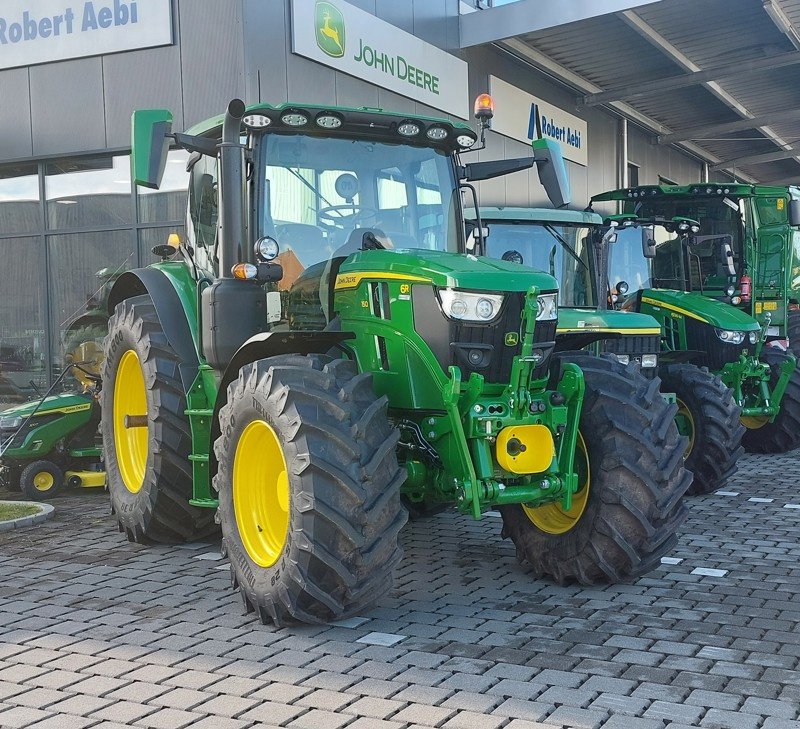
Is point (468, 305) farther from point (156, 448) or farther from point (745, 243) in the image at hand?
point (745, 243)

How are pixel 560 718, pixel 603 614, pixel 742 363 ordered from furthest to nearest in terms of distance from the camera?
pixel 742 363
pixel 603 614
pixel 560 718

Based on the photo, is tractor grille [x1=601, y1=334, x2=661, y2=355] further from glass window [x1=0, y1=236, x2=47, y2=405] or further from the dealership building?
glass window [x1=0, y1=236, x2=47, y2=405]

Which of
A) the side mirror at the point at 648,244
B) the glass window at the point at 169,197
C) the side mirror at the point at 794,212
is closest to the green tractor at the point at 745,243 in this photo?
the side mirror at the point at 794,212

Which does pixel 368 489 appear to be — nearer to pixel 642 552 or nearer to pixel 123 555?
pixel 642 552

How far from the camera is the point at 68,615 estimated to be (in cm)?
503

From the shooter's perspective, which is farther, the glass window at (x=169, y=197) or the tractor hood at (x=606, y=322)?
the glass window at (x=169, y=197)

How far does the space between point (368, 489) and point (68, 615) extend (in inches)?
67.0

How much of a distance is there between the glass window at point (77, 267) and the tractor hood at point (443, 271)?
703cm

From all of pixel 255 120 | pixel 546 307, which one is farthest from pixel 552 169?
pixel 255 120

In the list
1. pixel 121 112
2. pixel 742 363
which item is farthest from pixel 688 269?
pixel 121 112

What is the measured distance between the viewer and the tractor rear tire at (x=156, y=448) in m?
6.04

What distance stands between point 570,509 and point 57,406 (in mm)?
4659

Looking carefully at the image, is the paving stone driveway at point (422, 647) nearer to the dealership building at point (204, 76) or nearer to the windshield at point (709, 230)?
the dealership building at point (204, 76)

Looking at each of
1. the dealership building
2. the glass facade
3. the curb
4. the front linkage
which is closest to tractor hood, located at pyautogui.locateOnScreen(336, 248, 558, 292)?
the front linkage
